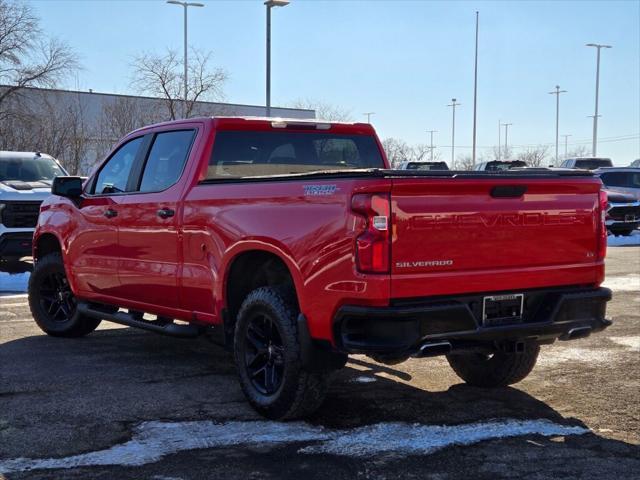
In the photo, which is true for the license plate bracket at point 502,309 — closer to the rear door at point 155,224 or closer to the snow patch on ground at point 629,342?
the rear door at point 155,224

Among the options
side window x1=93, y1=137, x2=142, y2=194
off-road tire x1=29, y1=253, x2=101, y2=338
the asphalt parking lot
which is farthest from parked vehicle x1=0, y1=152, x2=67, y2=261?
side window x1=93, y1=137, x2=142, y2=194

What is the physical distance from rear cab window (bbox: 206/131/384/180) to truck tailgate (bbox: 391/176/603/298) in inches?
79.7

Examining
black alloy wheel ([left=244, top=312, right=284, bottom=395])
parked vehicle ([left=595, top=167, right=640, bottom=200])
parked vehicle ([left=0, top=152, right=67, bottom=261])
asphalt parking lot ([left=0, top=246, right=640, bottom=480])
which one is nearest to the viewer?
asphalt parking lot ([left=0, top=246, right=640, bottom=480])

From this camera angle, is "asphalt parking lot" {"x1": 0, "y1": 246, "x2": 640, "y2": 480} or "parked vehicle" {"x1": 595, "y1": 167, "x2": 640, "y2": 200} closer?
"asphalt parking lot" {"x1": 0, "y1": 246, "x2": 640, "y2": 480}

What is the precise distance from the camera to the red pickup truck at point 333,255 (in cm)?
443

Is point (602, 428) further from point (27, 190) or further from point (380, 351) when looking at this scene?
point (27, 190)

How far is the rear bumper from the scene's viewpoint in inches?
173

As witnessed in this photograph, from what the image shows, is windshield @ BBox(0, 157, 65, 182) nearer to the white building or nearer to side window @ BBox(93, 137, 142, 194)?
side window @ BBox(93, 137, 142, 194)

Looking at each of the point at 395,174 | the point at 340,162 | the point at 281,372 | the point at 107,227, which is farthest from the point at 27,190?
the point at 395,174

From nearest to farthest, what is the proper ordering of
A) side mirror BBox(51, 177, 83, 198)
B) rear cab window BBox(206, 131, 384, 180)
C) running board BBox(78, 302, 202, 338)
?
running board BBox(78, 302, 202, 338) < rear cab window BBox(206, 131, 384, 180) < side mirror BBox(51, 177, 83, 198)

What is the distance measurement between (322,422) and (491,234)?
157cm

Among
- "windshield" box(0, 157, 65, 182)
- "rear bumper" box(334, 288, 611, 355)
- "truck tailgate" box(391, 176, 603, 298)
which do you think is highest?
"windshield" box(0, 157, 65, 182)

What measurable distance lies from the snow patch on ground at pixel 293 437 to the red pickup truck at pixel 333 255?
248 mm

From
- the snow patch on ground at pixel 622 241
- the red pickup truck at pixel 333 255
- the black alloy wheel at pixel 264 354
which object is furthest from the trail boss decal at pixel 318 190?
the snow patch on ground at pixel 622 241
